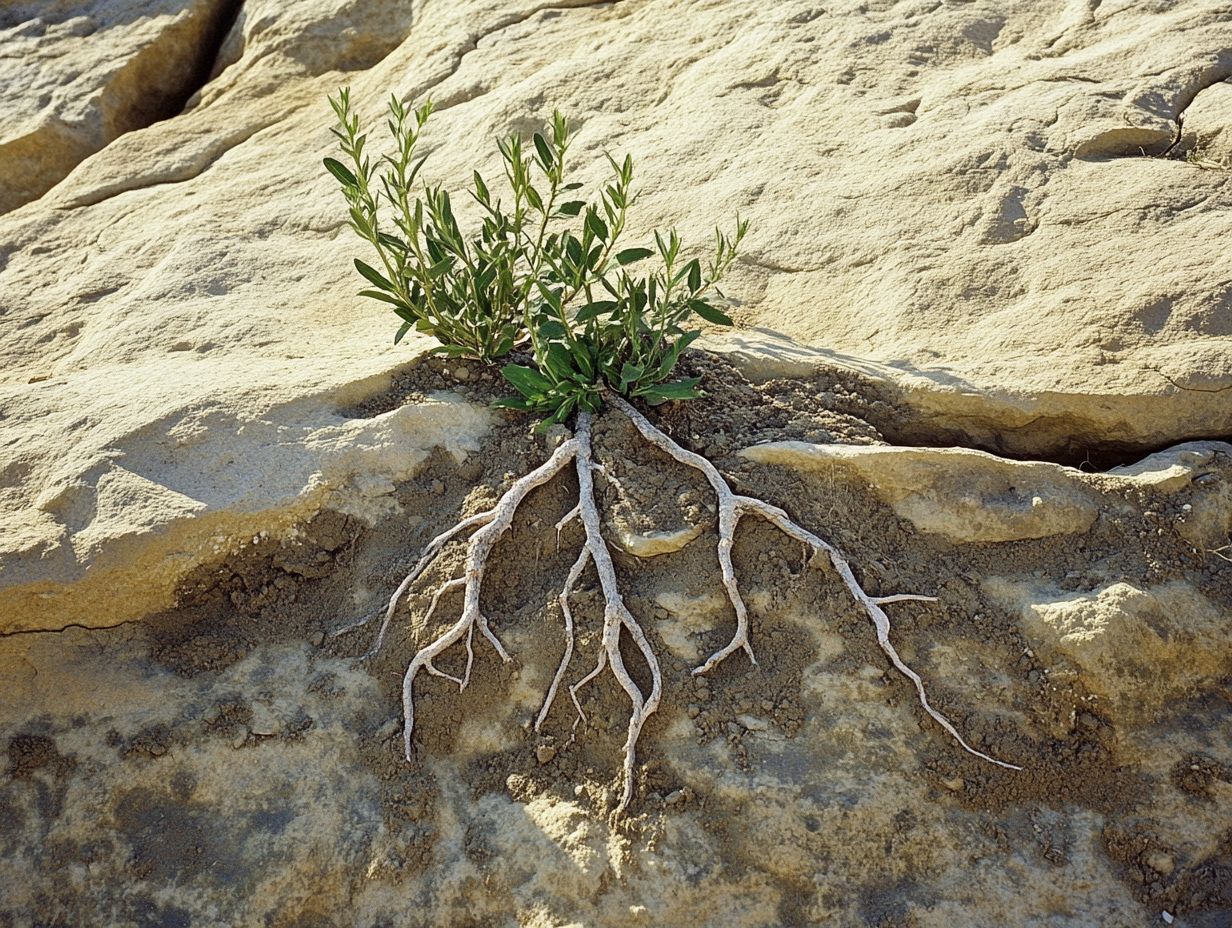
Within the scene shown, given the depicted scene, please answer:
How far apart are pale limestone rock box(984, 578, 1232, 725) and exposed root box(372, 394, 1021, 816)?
0.89 feet

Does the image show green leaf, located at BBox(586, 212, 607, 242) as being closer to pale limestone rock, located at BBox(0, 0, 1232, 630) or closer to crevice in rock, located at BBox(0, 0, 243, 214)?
pale limestone rock, located at BBox(0, 0, 1232, 630)

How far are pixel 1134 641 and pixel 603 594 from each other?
3.93ft

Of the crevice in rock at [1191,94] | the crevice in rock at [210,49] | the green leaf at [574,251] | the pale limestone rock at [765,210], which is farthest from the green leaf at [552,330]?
the crevice in rock at [210,49]

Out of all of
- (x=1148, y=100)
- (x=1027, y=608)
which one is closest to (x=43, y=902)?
(x=1027, y=608)

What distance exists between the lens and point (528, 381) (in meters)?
2.76

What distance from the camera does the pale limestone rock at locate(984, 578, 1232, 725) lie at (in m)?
2.39

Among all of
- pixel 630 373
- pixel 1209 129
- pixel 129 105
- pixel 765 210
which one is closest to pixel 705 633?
pixel 630 373

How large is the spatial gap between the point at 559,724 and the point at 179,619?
38.8 inches

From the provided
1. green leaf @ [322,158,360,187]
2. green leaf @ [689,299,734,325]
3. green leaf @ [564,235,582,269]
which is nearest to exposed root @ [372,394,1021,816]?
green leaf @ [689,299,734,325]

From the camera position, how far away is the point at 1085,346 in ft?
9.46

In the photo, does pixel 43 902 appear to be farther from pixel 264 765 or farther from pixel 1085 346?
pixel 1085 346

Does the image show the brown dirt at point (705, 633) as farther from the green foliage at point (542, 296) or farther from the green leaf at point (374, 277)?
the green leaf at point (374, 277)

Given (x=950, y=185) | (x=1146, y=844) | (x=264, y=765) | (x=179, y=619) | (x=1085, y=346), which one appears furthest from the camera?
(x=950, y=185)

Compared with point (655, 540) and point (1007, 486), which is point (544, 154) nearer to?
point (655, 540)
